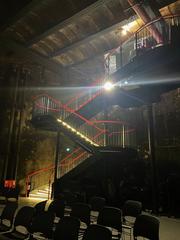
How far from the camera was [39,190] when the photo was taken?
11.0m

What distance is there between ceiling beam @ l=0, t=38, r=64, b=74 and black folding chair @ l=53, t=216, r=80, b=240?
986 centimetres

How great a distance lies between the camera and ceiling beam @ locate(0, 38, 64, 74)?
36.1 feet

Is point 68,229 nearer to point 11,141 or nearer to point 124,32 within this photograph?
point 11,141

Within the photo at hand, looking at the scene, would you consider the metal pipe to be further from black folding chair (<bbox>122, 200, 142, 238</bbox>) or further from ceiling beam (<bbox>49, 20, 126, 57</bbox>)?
black folding chair (<bbox>122, 200, 142, 238</bbox>)

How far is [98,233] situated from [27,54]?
10849 mm

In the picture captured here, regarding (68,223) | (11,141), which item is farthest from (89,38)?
(68,223)

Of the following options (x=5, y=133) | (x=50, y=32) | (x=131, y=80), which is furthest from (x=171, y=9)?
(x=5, y=133)

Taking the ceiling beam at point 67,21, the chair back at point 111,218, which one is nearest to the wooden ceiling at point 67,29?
the ceiling beam at point 67,21

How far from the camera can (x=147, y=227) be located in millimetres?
3613

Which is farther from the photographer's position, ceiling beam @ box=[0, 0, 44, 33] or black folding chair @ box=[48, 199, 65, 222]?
ceiling beam @ box=[0, 0, 44, 33]

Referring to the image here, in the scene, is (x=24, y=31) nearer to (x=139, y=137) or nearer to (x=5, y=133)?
(x=5, y=133)

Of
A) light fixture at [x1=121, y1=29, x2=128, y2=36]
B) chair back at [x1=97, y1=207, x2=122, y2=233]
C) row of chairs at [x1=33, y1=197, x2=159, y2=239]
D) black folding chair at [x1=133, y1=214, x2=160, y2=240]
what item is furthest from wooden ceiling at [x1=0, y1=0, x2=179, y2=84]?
black folding chair at [x1=133, y1=214, x2=160, y2=240]

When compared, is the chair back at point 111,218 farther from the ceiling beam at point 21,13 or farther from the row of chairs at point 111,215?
the ceiling beam at point 21,13

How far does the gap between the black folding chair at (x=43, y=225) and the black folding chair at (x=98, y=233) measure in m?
0.91
